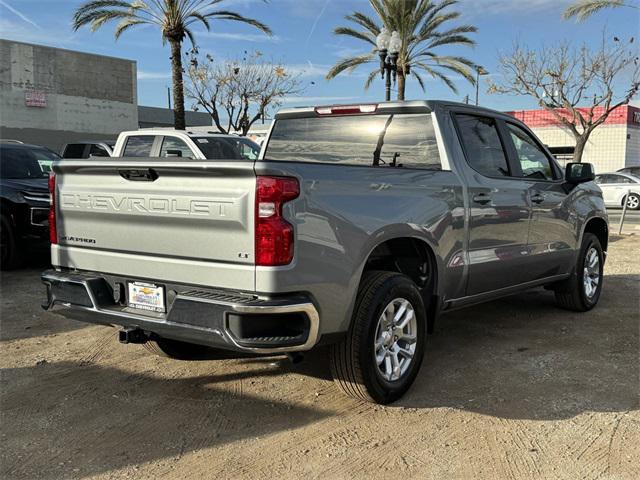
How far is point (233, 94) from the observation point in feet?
117

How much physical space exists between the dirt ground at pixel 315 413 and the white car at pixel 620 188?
17.8 m

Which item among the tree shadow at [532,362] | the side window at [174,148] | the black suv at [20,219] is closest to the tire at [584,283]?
the tree shadow at [532,362]

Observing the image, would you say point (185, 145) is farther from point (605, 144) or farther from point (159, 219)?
point (605, 144)

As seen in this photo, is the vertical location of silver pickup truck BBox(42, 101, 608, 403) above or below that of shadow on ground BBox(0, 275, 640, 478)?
above

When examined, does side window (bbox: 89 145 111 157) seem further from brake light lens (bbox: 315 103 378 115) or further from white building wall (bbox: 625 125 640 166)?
white building wall (bbox: 625 125 640 166)

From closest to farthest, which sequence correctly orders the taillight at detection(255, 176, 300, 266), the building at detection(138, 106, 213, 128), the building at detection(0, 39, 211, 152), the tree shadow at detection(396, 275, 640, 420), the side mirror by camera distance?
the taillight at detection(255, 176, 300, 266) → the tree shadow at detection(396, 275, 640, 420) → the side mirror → the building at detection(0, 39, 211, 152) → the building at detection(138, 106, 213, 128)

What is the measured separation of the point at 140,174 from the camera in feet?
11.6

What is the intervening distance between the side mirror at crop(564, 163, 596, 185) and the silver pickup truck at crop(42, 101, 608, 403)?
661 mm

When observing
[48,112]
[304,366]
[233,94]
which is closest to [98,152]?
[304,366]

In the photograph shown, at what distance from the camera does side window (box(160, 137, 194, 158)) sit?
970cm

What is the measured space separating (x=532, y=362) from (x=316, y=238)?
236cm

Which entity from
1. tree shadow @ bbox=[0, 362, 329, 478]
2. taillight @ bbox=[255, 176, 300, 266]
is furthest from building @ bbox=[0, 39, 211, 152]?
taillight @ bbox=[255, 176, 300, 266]

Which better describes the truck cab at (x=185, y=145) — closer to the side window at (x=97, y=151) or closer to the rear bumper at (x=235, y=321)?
the side window at (x=97, y=151)

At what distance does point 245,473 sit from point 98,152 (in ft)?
36.4
